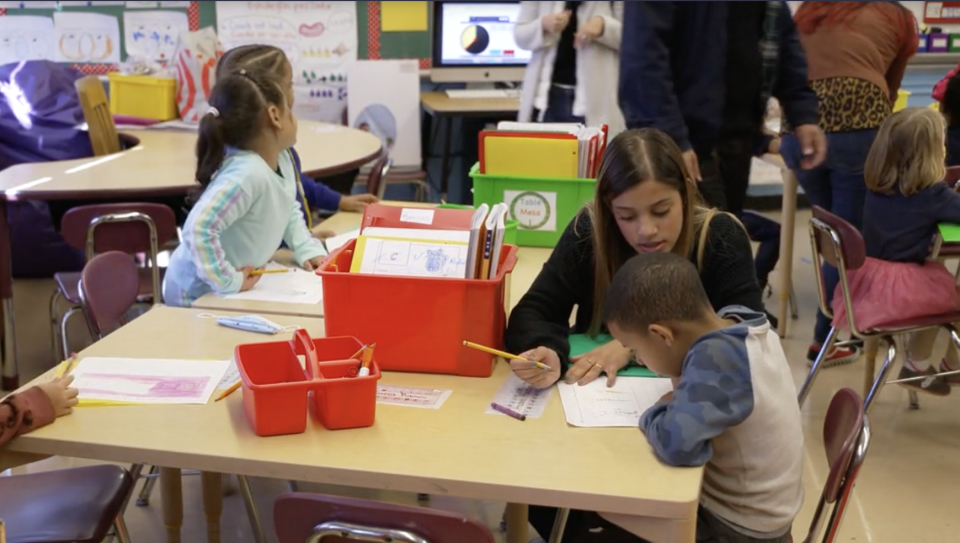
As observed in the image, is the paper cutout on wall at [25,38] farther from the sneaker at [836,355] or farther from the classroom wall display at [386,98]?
the sneaker at [836,355]

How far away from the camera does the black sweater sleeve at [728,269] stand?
172 cm

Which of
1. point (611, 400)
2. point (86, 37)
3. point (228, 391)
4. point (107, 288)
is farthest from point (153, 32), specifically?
point (611, 400)

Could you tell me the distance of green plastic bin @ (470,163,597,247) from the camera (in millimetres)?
2377

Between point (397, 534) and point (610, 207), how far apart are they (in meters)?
0.79

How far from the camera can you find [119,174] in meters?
3.25

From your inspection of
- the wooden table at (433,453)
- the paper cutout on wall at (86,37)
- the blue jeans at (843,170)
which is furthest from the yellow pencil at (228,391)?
the paper cutout on wall at (86,37)

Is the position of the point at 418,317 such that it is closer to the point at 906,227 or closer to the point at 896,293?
the point at 896,293

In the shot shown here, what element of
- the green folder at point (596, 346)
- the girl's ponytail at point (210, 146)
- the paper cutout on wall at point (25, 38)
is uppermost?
the paper cutout on wall at point (25, 38)

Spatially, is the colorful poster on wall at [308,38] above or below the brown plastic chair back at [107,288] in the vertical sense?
above

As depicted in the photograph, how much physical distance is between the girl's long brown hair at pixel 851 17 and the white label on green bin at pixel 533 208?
1.34 metres

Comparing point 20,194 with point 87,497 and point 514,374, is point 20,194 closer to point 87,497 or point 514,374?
point 87,497

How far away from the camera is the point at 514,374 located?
64.0 inches

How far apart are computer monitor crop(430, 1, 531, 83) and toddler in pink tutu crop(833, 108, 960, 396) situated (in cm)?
249

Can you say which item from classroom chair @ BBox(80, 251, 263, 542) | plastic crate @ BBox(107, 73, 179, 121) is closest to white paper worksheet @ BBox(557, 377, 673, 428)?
classroom chair @ BBox(80, 251, 263, 542)
